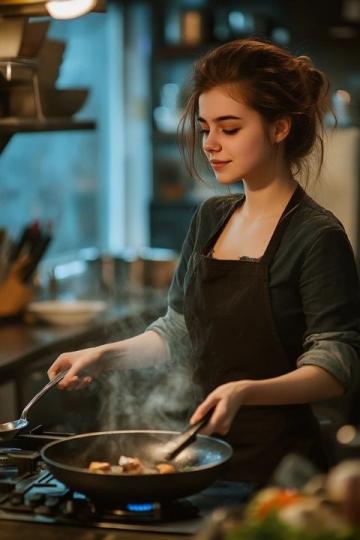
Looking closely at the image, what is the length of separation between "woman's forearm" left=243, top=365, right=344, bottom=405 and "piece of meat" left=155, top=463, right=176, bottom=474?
18cm

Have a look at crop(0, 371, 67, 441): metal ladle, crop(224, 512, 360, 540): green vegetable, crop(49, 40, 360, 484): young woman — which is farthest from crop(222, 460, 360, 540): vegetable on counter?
crop(0, 371, 67, 441): metal ladle

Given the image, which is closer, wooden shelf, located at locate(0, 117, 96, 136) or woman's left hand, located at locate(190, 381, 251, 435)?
woman's left hand, located at locate(190, 381, 251, 435)

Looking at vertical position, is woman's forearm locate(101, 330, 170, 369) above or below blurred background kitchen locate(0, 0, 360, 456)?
below

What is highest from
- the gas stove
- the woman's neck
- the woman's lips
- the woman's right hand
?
the woman's lips

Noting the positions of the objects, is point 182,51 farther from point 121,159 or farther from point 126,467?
point 126,467

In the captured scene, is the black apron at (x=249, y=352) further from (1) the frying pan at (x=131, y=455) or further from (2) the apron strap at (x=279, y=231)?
(1) the frying pan at (x=131, y=455)

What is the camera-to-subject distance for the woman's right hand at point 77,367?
1.99 meters

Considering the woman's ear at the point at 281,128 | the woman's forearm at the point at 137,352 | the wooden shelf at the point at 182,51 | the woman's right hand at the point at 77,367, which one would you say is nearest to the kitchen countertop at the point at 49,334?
the woman's forearm at the point at 137,352

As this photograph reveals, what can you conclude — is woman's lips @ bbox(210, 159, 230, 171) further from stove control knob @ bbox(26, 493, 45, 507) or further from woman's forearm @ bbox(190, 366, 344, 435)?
stove control knob @ bbox(26, 493, 45, 507)

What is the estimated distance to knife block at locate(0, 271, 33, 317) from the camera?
3.88m

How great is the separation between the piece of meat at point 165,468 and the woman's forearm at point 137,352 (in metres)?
0.33

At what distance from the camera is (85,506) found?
168 centimetres

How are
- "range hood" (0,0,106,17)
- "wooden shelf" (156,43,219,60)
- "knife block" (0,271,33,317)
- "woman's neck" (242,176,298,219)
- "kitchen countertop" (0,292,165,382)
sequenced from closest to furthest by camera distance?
"woman's neck" (242,176,298,219)
"range hood" (0,0,106,17)
"kitchen countertop" (0,292,165,382)
"knife block" (0,271,33,317)
"wooden shelf" (156,43,219,60)

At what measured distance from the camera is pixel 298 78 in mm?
2156
